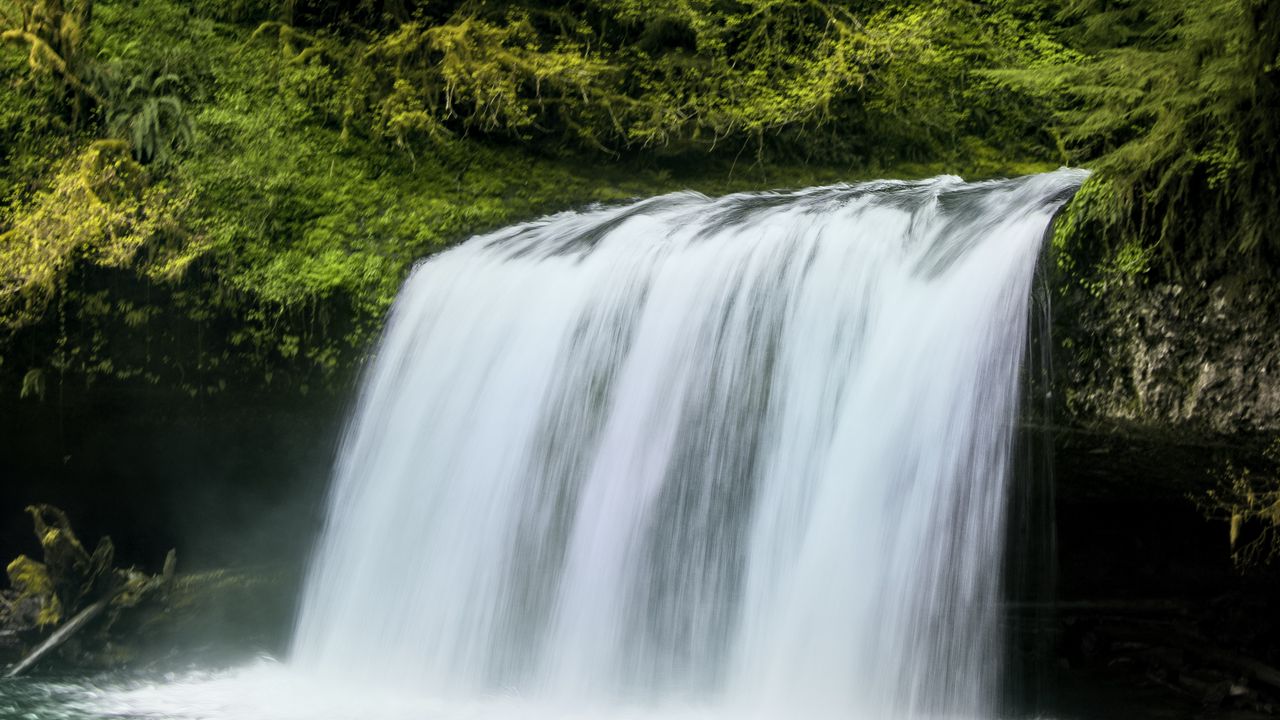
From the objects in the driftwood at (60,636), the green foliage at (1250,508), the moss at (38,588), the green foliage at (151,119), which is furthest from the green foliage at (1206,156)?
the moss at (38,588)

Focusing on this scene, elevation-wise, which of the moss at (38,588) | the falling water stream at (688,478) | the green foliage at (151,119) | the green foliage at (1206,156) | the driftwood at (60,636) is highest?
the green foliage at (151,119)

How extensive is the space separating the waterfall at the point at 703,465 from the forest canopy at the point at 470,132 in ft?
2.09

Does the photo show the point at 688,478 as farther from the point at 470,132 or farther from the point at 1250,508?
the point at 470,132

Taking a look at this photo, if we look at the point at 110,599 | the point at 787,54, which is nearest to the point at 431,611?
the point at 110,599

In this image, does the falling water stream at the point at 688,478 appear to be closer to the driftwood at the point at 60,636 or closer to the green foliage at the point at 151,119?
the driftwood at the point at 60,636

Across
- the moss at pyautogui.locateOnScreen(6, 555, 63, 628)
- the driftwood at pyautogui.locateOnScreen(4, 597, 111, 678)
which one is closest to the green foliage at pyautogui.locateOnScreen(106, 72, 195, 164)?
A: the moss at pyautogui.locateOnScreen(6, 555, 63, 628)

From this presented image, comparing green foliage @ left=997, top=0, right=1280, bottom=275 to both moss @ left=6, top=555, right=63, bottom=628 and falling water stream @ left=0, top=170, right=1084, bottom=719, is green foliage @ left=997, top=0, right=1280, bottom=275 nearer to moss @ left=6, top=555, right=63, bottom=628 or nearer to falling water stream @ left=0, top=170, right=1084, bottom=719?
falling water stream @ left=0, top=170, right=1084, bottom=719

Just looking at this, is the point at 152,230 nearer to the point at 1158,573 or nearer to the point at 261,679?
the point at 261,679

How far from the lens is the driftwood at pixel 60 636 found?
7004 mm

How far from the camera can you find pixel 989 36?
10078 millimetres

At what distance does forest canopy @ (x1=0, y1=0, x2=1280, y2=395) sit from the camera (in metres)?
5.14

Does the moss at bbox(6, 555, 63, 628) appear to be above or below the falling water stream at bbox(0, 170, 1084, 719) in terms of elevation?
below

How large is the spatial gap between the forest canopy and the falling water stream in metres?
0.65

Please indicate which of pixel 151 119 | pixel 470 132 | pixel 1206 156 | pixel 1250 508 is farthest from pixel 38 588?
pixel 1206 156
